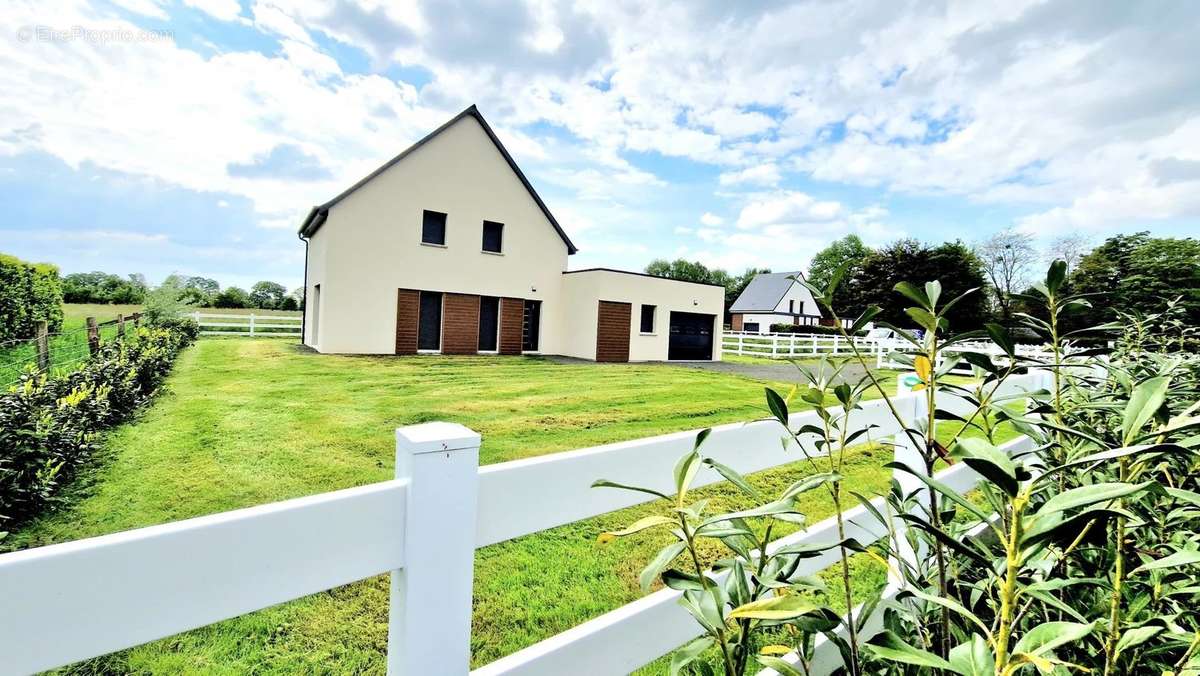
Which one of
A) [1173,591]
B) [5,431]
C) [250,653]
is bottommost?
[250,653]

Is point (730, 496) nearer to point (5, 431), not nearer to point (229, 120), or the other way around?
point (5, 431)

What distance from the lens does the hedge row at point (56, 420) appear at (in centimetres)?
334

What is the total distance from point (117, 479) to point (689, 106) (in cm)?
1447

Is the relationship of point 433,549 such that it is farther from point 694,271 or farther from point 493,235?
point 694,271

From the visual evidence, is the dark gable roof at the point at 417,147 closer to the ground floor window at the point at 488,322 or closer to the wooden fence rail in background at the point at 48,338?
the ground floor window at the point at 488,322

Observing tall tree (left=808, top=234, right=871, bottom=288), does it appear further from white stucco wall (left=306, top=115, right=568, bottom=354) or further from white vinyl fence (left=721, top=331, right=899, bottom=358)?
white stucco wall (left=306, top=115, right=568, bottom=354)

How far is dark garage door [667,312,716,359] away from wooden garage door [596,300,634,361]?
1973 mm

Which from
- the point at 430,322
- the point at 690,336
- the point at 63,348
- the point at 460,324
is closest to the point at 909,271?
the point at 690,336

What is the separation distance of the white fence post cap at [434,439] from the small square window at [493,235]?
15.9 meters

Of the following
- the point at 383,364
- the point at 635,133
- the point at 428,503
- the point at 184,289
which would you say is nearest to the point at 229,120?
the point at 184,289

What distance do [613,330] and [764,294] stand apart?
29.7 m

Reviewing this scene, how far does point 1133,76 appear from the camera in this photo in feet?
26.8

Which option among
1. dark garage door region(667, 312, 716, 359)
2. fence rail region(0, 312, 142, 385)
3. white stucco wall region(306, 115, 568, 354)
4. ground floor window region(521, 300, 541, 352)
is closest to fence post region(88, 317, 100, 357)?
fence rail region(0, 312, 142, 385)

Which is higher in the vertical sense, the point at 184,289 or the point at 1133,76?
the point at 1133,76
